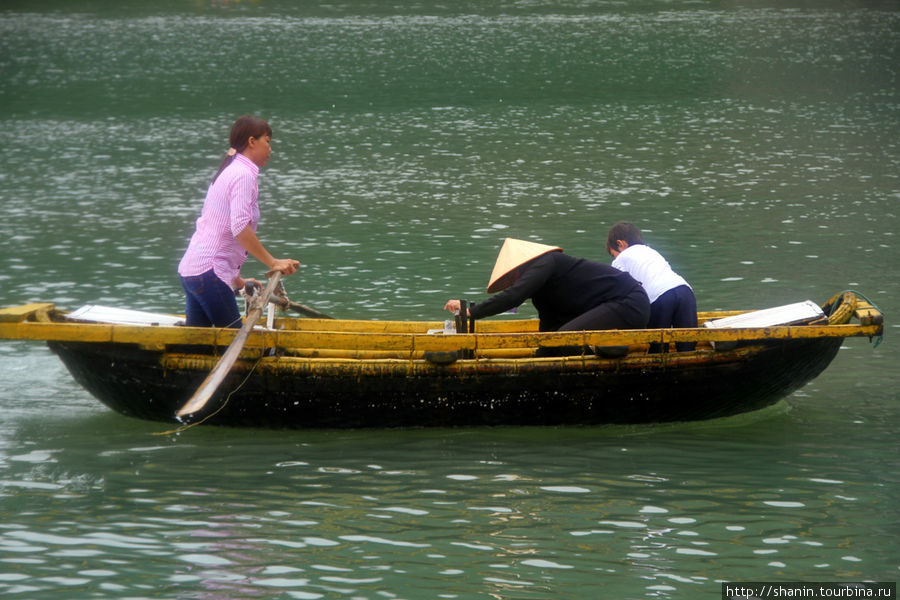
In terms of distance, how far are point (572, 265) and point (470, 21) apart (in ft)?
142


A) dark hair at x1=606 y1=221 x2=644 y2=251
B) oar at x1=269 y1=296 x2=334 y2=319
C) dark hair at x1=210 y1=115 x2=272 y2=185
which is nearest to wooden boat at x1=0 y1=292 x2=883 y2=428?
oar at x1=269 y1=296 x2=334 y2=319

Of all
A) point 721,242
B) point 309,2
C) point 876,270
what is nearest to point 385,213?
point 721,242

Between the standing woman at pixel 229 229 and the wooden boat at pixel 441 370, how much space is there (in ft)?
1.06

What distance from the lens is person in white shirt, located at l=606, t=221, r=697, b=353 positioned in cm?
966

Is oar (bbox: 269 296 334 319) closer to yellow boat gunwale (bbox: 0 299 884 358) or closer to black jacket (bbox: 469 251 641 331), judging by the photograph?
yellow boat gunwale (bbox: 0 299 884 358)

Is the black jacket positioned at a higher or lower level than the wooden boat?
higher

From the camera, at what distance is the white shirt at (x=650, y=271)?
970 centimetres

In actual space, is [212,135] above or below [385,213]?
above

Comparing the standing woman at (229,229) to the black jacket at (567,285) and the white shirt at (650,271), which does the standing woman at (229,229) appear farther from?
the white shirt at (650,271)

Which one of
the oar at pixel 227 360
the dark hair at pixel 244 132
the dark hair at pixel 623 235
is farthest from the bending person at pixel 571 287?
the dark hair at pixel 244 132

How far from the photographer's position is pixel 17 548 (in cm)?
748

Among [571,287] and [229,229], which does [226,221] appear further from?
[571,287]

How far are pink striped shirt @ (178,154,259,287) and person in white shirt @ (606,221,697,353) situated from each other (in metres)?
2.67

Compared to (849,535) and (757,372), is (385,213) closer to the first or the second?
(757,372)
